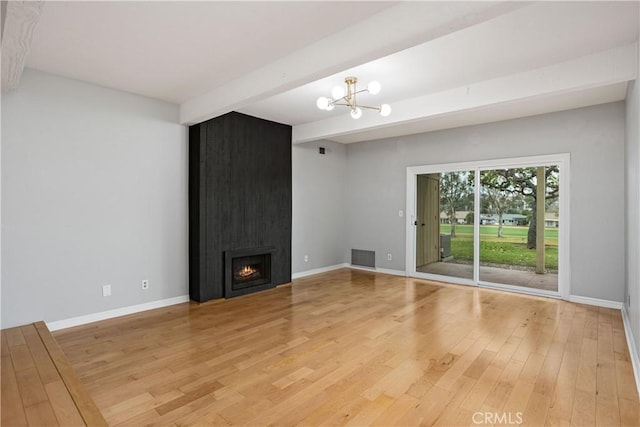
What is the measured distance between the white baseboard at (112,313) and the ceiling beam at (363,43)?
265 cm

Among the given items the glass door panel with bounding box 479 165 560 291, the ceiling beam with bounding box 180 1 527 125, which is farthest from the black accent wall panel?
the glass door panel with bounding box 479 165 560 291

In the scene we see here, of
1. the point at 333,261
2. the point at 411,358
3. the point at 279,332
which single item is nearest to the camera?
the point at 411,358

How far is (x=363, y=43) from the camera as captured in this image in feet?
8.31

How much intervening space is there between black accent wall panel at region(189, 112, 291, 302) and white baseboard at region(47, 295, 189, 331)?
0.28 m

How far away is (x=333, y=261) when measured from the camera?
278 inches

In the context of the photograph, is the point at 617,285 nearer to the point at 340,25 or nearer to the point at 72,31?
the point at 340,25

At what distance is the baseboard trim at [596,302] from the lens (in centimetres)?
430

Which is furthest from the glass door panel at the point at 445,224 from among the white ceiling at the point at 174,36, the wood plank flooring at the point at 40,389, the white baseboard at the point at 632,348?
the wood plank flooring at the point at 40,389

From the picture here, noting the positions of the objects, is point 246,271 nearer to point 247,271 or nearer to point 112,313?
point 247,271

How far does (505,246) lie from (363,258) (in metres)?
2.68

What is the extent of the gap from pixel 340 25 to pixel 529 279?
15.7 ft

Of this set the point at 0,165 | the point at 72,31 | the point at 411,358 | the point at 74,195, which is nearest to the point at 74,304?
the point at 74,195
